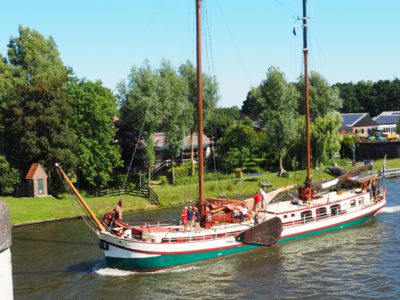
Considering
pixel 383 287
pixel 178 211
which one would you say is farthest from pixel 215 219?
pixel 178 211

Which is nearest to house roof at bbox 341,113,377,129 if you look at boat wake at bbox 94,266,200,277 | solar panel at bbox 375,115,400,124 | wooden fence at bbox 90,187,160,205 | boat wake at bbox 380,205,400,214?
solar panel at bbox 375,115,400,124

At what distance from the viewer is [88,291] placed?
2842 centimetres

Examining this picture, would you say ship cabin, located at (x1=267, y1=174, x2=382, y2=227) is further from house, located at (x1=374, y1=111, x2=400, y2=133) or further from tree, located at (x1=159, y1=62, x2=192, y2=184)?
house, located at (x1=374, y1=111, x2=400, y2=133)

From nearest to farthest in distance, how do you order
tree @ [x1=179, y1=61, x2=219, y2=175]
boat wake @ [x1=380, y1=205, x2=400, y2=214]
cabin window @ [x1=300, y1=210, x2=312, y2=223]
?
cabin window @ [x1=300, y1=210, x2=312, y2=223] < boat wake @ [x1=380, y1=205, x2=400, y2=214] < tree @ [x1=179, y1=61, x2=219, y2=175]

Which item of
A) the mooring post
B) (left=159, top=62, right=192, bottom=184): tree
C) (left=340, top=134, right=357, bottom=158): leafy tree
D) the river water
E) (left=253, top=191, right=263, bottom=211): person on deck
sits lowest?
the river water

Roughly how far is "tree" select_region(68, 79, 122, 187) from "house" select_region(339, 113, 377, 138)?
217 ft

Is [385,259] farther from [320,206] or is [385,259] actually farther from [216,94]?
[216,94]

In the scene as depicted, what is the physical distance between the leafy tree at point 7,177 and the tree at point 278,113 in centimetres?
3768

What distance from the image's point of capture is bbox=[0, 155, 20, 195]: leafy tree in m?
55.5

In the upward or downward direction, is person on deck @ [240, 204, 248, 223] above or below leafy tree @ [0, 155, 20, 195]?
below

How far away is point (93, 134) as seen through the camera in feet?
204

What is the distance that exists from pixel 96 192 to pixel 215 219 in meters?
26.6

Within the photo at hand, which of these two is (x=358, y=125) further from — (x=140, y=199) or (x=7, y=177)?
(x=7, y=177)

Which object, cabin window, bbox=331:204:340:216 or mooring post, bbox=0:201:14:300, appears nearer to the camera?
mooring post, bbox=0:201:14:300
